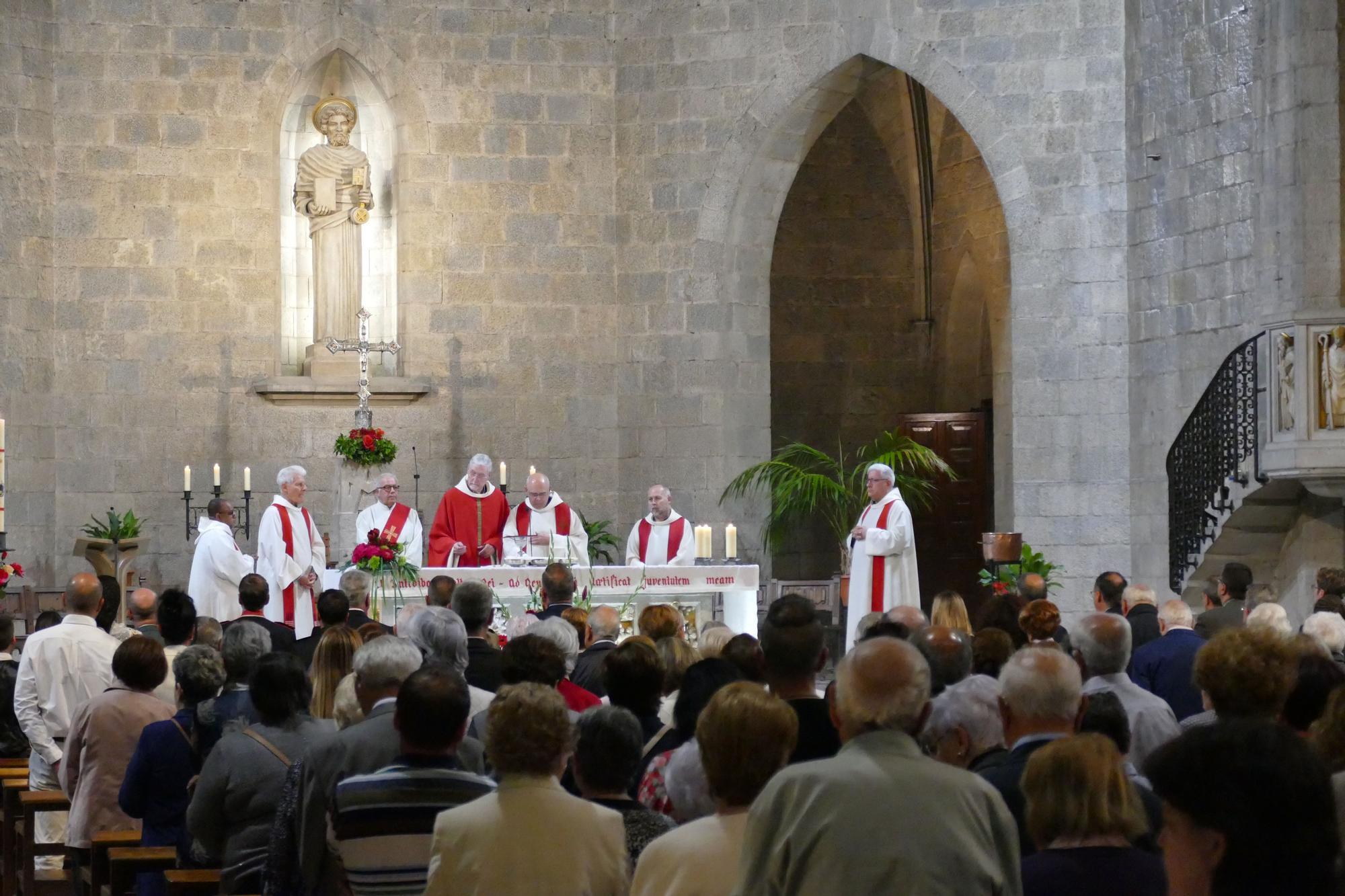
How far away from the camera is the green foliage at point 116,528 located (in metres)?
13.4

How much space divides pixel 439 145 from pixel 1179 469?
6.43m

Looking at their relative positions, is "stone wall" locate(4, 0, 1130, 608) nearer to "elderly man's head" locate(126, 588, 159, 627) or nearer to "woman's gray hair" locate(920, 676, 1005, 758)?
"elderly man's head" locate(126, 588, 159, 627)

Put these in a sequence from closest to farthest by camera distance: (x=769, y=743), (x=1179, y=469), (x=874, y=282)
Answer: (x=769, y=743), (x=1179, y=469), (x=874, y=282)

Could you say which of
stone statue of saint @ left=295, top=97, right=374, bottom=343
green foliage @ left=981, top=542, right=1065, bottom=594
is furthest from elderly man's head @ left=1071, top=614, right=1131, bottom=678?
stone statue of saint @ left=295, top=97, right=374, bottom=343

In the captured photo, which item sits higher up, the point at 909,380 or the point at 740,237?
the point at 740,237

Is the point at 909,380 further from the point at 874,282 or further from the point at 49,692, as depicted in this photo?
the point at 49,692

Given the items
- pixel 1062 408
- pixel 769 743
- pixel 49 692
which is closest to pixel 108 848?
pixel 49 692

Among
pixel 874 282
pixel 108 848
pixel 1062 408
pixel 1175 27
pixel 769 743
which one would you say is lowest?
pixel 108 848

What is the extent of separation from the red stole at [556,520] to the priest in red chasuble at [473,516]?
0.65ft

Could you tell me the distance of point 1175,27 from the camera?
1320 centimetres

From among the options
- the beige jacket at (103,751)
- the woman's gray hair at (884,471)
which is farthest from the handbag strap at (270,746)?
the woman's gray hair at (884,471)

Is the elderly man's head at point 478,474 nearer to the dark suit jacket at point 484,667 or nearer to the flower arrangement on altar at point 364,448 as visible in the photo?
the flower arrangement on altar at point 364,448

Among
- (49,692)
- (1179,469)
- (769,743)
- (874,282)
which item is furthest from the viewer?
(874,282)

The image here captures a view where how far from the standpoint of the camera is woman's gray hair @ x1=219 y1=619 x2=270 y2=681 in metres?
5.22
